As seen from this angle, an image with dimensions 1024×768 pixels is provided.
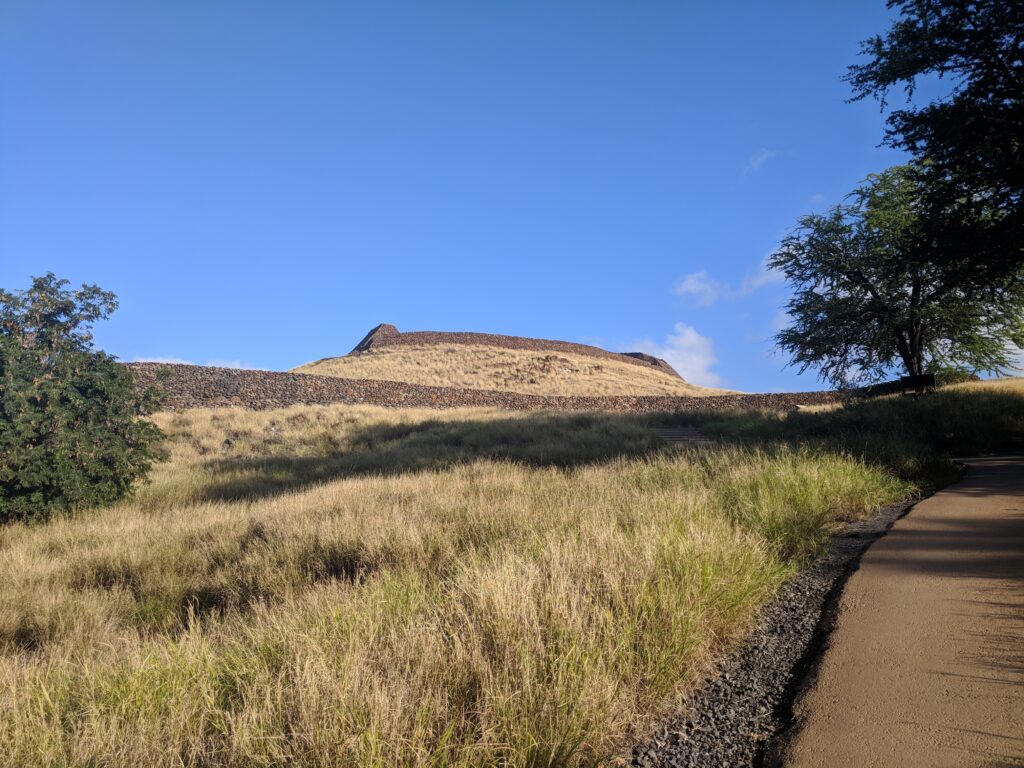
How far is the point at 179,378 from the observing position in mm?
34281

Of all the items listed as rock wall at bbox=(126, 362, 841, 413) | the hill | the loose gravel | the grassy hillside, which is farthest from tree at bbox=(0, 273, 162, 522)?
the hill

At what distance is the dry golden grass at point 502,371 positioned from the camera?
159 ft

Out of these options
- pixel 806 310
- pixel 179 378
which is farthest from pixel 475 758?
pixel 179 378

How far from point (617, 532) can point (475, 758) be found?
2.76m

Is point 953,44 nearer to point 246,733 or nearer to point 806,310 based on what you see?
point 806,310

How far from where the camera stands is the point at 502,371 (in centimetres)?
5212

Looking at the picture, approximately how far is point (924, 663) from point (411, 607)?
10.1 ft

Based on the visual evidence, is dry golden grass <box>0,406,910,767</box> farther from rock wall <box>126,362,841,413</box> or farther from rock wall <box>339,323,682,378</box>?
rock wall <box>339,323,682,378</box>

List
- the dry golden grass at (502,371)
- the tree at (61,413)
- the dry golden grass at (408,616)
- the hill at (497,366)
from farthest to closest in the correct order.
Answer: the hill at (497,366) → the dry golden grass at (502,371) → the tree at (61,413) → the dry golden grass at (408,616)

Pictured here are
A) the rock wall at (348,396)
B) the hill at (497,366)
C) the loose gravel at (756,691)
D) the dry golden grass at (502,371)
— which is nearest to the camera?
the loose gravel at (756,691)

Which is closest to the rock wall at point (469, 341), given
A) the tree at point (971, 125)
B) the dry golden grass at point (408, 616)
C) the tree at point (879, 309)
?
the tree at point (879, 309)

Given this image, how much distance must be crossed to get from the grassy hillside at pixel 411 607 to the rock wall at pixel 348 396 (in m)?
18.6

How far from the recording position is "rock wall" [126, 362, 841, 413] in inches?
1204

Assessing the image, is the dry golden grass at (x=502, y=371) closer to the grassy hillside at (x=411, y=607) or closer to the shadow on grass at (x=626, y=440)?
the shadow on grass at (x=626, y=440)
